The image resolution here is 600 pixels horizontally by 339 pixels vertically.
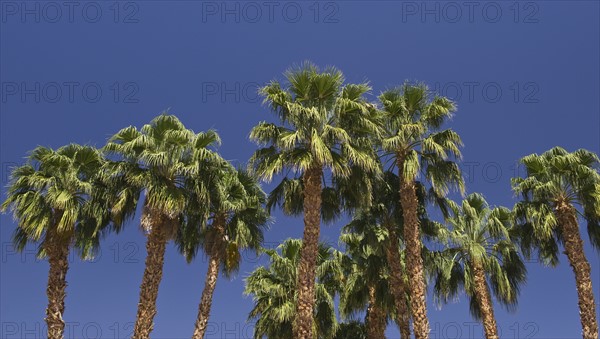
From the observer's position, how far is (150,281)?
20922 millimetres

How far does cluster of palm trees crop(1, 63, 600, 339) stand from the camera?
2108 cm

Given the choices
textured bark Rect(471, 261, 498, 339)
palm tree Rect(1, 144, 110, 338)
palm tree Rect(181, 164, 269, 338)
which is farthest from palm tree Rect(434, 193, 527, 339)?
palm tree Rect(1, 144, 110, 338)

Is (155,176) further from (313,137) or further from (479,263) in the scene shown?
(479,263)

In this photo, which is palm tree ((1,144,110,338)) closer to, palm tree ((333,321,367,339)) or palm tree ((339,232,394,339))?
palm tree ((339,232,394,339))

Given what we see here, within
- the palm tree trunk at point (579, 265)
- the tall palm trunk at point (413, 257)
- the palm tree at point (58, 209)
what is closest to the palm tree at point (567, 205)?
the palm tree trunk at point (579, 265)

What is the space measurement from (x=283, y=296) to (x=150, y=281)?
7055 mm

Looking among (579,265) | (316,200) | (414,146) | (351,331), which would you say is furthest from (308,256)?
(351,331)

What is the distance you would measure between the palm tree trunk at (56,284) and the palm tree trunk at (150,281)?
291cm

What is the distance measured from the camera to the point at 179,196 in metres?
21.4

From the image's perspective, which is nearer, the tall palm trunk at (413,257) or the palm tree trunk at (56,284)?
the tall palm trunk at (413,257)

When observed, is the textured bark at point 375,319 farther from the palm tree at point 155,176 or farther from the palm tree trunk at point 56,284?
the palm tree trunk at point 56,284

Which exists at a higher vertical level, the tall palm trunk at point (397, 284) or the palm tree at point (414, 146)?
the palm tree at point (414, 146)

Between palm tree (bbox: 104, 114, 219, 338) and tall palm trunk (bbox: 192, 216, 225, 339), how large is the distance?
161 cm

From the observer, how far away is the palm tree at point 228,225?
22.7 metres
